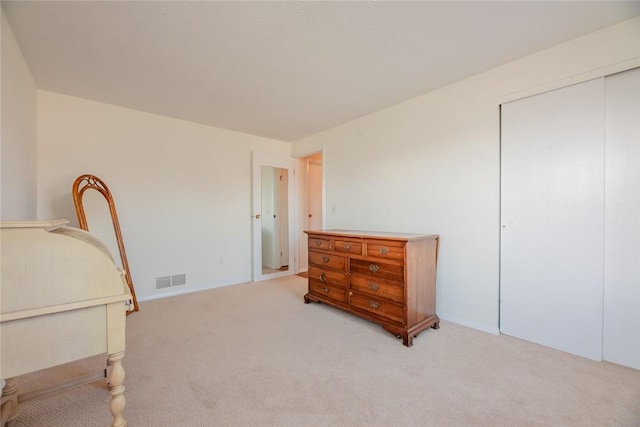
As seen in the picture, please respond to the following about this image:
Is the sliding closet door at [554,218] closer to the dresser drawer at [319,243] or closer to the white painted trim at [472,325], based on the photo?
the white painted trim at [472,325]

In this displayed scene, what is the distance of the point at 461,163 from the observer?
99.6 inches

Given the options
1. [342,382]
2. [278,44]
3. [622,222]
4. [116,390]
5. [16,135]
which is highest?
[278,44]

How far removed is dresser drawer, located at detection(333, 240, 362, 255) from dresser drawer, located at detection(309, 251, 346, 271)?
8 cm

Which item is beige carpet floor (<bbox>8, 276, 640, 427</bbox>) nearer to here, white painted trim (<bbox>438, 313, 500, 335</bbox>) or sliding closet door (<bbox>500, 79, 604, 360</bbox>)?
white painted trim (<bbox>438, 313, 500, 335</bbox>)

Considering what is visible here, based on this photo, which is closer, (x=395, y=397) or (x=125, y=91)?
(x=395, y=397)

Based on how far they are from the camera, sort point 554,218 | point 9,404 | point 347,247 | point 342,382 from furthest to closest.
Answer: point 347,247, point 554,218, point 342,382, point 9,404

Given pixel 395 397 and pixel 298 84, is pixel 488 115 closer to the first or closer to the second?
pixel 298 84

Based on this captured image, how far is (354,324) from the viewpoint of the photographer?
255 cm

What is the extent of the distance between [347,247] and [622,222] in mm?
2003

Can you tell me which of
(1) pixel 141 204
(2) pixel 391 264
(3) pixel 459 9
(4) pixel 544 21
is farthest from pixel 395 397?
(1) pixel 141 204

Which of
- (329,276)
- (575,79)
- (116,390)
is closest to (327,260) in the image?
(329,276)

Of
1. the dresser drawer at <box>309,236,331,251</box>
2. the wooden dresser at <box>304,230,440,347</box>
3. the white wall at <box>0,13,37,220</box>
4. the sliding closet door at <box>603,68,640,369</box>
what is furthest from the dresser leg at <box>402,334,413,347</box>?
the white wall at <box>0,13,37,220</box>

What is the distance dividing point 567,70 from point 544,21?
19.0 inches

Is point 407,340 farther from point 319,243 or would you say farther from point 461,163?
point 461,163
